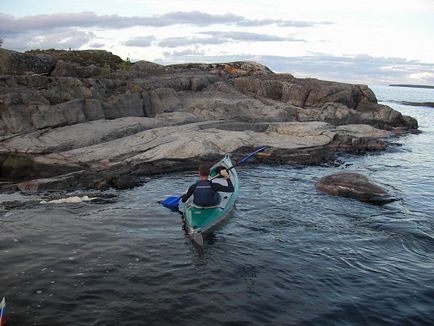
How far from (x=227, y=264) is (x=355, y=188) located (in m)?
8.61

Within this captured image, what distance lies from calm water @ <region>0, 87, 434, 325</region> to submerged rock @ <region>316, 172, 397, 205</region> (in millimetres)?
559

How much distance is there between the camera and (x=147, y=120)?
27297 mm

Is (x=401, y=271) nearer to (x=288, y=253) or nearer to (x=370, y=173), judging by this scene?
(x=288, y=253)

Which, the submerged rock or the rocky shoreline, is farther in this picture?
the rocky shoreline

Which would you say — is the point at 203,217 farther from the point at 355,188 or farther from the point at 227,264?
the point at 355,188

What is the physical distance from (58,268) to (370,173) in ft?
57.8

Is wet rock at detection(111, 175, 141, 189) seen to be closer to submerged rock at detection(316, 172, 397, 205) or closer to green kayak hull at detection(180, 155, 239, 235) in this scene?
green kayak hull at detection(180, 155, 239, 235)

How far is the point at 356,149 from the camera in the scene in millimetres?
28625

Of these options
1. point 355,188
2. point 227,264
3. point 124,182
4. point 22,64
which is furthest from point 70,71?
point 227,264

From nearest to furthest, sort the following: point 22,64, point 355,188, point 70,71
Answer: point 355,188, point 22,64, point 70,71

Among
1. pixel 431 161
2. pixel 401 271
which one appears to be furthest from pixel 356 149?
pixel 401 271

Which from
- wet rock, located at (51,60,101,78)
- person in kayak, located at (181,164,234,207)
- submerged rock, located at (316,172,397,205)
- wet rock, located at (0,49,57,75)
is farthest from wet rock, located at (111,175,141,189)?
wet rock, located at (0,49,57,75)

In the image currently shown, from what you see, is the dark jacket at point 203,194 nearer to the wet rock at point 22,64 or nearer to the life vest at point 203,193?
the life vest at point 203,193

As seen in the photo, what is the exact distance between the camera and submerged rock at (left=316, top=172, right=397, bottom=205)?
1697 cm
